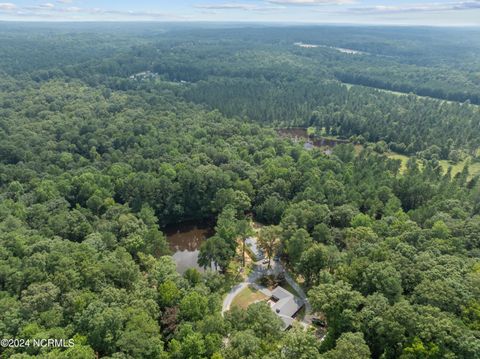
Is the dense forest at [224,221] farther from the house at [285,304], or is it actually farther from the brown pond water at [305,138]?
the house at [285,304]

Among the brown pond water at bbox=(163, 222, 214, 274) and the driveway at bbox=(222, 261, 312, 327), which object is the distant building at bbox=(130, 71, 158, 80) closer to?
the brown pond water at bbox=(163, 222, 214, 274)

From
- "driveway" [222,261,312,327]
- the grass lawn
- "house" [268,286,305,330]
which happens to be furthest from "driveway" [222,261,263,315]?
"house" [268,286,305,330]

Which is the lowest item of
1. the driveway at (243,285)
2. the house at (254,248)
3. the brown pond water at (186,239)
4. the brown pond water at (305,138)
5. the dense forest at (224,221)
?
the brown pond water at (305,138)

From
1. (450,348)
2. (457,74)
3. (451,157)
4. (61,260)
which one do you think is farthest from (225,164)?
(457,74)

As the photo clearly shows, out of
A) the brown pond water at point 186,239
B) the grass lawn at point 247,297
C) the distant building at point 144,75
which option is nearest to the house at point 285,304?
the grass lawn at point 247,297

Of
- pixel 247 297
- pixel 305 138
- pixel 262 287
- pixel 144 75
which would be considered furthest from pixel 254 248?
pixel 144 75
